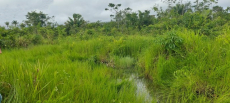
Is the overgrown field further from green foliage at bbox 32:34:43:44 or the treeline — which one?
green foliage at bbox 32:34:43:44

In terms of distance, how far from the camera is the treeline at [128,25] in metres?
5.50

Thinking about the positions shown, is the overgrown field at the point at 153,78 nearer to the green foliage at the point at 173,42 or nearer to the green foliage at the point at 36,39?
the green foliage at the point at 173,42

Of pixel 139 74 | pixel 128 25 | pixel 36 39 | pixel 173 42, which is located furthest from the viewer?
pixel 128 25

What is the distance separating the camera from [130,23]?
46.1 feet

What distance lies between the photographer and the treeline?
5.50 metres

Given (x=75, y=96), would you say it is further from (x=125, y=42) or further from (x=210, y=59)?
(x=125, y=42)

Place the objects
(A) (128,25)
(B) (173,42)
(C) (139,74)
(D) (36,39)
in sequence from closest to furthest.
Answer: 1. (B) (173,42)
2. (C) (139,74)
3. (D) (36,39)
4. (A) (128,25)

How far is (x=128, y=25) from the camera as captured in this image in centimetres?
1380

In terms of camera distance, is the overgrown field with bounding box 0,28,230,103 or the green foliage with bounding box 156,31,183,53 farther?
the green foliage with bounding box 156,31,183,53

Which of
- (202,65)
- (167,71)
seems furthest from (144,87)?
(202,65)

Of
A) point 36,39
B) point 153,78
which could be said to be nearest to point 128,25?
point 36,39

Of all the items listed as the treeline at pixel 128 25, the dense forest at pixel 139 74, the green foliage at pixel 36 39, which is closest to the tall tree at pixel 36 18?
the treeline at pixel 128 25

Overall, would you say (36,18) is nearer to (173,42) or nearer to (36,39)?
(36,39)

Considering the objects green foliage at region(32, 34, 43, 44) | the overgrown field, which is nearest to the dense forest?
the overgrown field
